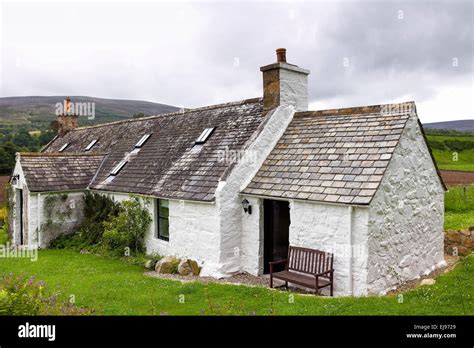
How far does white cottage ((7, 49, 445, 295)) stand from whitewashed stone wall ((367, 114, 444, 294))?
3 centimetres

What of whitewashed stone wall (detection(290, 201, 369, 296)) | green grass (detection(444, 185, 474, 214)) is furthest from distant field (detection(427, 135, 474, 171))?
whitewashed stone wall (detection(290, 201, 369, 296))

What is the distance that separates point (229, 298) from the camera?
859 cm

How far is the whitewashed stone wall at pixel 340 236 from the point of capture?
9.01 meters

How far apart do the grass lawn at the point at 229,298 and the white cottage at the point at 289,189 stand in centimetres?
127

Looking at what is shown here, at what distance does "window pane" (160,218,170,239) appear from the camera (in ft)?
44.8

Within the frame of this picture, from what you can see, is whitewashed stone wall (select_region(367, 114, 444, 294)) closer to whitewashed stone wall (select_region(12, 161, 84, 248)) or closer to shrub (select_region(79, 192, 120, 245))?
shrub (select_region(79, 192, 120, 245))

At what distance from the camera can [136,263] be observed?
43.3 ft

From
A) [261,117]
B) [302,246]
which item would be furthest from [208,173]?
[302,246]

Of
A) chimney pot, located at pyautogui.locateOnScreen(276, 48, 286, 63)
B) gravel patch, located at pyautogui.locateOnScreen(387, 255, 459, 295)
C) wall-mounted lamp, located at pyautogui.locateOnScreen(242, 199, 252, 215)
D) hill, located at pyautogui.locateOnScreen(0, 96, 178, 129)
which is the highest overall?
hill, located at pyautogui.locateOnScreen(0, 96, 178, 129)

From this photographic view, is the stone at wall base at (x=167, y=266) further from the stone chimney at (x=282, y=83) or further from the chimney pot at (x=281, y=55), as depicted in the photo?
the chimney pot at (x=281, y=55)

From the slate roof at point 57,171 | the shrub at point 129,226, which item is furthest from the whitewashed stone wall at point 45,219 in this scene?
the shrub at point 129,226

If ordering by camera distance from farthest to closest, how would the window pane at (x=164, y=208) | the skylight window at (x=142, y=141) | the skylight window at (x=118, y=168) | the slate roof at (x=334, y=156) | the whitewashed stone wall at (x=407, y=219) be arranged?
the skylight window at (x=142, y=141)
the skylight window at (x=118, y=168)
the window pane at (x=164, y=208)
the slate roof at (x=334, y=156)
the whitewashed stone wall at (x=407, y=219)

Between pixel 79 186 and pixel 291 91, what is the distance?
1038 centimetres

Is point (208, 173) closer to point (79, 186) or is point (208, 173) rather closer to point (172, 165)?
point (172, 165)
